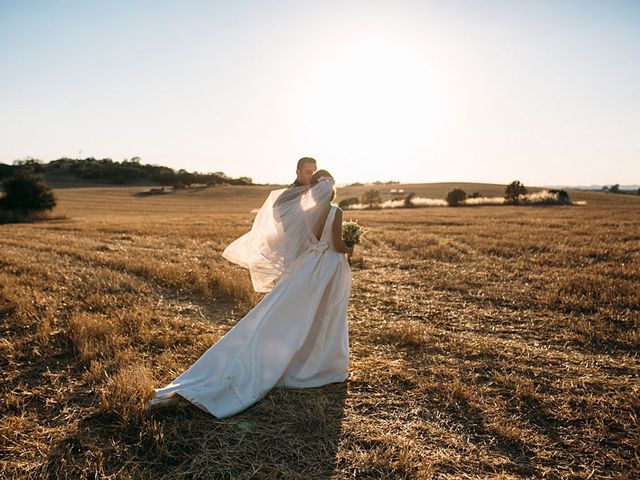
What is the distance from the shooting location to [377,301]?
10008mm

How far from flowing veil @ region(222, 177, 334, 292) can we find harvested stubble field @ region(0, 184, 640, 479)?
160 centimetres

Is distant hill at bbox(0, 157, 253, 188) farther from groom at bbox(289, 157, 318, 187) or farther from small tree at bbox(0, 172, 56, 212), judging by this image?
groom at bbox(289, 157, 318, 187)

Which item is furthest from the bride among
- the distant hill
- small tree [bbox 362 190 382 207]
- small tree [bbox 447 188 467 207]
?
the distant hill

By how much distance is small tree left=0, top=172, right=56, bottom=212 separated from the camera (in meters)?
32.5

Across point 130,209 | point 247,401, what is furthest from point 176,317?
point 130,209

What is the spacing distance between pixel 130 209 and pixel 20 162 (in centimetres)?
7802

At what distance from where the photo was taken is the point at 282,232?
19.7ft

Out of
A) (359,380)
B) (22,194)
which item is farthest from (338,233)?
(22,194)

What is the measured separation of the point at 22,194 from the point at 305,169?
115 feet

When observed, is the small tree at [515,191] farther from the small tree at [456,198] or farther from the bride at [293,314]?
the bride at [293,314]

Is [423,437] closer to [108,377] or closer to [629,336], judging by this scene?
[108,377]

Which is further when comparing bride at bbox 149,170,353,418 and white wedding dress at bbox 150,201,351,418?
A: bride at bbox 149,170,353,418

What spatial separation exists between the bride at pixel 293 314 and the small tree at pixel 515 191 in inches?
1719

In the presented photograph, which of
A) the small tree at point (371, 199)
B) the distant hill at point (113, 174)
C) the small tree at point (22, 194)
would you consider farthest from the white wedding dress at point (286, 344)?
the distant hill at point (113, 174)
